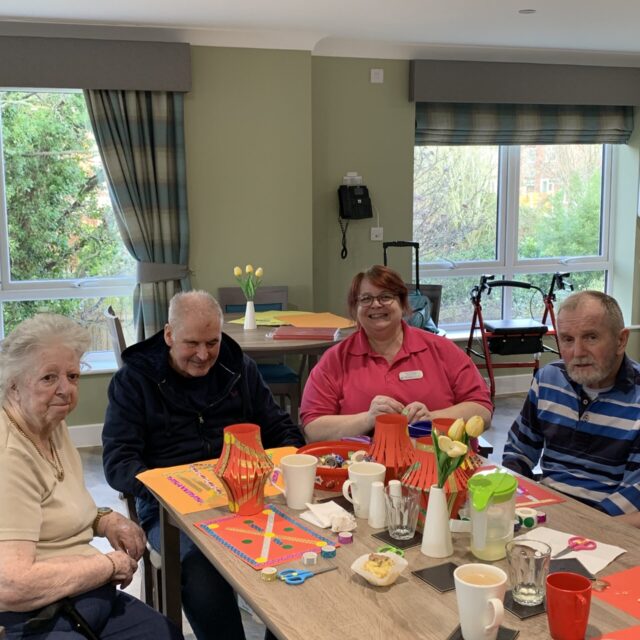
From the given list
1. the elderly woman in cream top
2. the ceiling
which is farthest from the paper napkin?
the ceiling

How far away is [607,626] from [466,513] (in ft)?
1.51

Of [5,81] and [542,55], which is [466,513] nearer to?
[5,81]

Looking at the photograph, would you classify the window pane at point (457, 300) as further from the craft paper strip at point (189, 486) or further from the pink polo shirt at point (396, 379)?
the craft paper strip at point (189, 486)

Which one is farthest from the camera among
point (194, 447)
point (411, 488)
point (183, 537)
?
point (194, 447)

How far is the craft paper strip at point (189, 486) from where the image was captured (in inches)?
77.8

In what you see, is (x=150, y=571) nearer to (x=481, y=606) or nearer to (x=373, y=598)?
(x=373, y=598)

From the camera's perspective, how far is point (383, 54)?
5.49m

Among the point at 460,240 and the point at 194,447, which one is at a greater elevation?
the point at 460,240

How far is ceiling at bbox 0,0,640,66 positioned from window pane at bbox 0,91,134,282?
535 mm

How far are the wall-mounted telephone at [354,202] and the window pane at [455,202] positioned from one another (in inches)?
26.3

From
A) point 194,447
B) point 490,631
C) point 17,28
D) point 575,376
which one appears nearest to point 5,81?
point 17,28

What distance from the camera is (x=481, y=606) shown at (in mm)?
1335

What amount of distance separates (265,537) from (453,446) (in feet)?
1.51

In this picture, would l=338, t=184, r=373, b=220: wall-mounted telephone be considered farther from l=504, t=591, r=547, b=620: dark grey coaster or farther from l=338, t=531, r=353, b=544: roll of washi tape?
l=504, t=591, r=547, b=620: dark grey coaster
